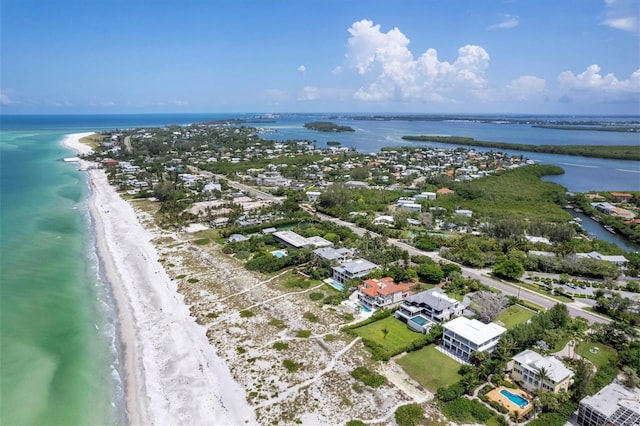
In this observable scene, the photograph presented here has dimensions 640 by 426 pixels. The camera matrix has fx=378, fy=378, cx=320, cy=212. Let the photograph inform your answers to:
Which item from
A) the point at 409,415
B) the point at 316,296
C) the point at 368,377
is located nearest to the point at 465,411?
the point at 409,415

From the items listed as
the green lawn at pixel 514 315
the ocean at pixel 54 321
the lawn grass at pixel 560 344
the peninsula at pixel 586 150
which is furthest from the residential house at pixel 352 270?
the peninsula at pixel 586 150

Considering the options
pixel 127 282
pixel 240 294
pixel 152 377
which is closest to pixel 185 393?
pixel 152 377

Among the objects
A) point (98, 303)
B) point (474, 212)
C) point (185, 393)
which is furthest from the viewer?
point (474, 212)

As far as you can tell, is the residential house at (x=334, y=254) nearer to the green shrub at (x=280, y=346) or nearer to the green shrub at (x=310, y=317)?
the green shrub at (x=310, y=317)

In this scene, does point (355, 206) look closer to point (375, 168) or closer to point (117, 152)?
point (375, 168)

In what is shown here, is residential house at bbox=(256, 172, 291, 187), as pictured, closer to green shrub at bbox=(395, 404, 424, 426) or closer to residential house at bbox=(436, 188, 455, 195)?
residential house at bbox=(436, 188, 455, 195)
